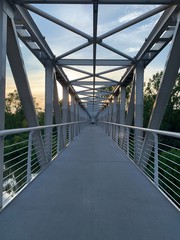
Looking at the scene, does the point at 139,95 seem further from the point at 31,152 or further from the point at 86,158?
the point at 31,152

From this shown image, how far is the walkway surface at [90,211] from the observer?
A: 2.31 meters

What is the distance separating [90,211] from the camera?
282 cm

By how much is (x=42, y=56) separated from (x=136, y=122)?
13.6ft

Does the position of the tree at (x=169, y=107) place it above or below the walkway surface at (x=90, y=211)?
above

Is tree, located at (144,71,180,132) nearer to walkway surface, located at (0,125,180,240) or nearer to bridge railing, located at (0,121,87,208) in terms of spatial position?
bridge railing, located at (0,121,87,208)

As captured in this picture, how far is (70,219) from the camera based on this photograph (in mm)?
2604

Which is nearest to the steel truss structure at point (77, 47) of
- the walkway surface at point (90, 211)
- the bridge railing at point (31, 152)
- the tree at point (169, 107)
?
the bridge railing at point (31, 152)

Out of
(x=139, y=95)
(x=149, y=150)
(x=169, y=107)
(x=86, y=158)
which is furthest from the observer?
(x=169, y=107)

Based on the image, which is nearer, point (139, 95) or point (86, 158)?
point (86, 158)

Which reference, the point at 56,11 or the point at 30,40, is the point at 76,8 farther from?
the point at 30,40

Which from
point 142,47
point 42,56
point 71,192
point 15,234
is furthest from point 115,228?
point 42,56

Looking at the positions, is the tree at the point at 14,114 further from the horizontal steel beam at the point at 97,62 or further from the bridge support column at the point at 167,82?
the bridge support column at the point at 167,82

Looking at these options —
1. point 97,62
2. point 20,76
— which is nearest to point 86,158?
point 20,76

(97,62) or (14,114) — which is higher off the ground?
(97,62)
